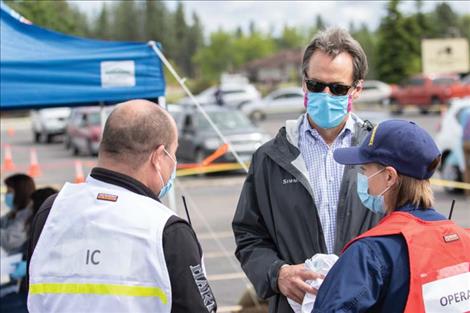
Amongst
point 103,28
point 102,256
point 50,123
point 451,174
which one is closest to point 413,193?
point 102,256

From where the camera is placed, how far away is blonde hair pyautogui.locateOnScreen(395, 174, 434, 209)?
247 centimetres

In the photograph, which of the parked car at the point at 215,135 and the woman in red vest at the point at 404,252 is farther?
the parked car at the point at 215,135

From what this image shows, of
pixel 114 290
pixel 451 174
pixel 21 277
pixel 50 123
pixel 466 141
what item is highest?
pixel 114 290

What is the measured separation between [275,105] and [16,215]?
115 ft

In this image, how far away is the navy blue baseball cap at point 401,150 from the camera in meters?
2.47

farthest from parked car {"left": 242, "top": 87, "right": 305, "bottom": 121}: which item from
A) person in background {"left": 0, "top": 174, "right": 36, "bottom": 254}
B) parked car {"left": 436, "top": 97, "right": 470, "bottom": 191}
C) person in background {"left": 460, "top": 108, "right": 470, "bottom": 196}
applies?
person in background {"left": 0, "top": 174, "right": 36, "bottom": 254}

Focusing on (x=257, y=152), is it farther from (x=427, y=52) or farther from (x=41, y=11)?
(x=427, y=52)

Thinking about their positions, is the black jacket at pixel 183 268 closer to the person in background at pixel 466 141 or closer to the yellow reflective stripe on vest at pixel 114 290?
the yellow reflective stripe on vest at pixel 114 290

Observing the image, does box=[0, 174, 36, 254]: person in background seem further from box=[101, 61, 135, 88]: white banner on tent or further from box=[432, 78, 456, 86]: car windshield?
box=[432, 78, 456, 86]: car windshield

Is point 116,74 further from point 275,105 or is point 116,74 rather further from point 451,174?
point 275,105

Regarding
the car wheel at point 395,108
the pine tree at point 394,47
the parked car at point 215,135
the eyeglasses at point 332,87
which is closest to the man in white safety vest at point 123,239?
the eyeglasses at point 332,87

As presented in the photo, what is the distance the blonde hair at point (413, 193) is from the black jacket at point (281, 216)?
2.15ft

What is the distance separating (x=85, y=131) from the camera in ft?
81.6

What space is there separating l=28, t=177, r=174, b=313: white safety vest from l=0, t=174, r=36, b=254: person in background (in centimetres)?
421
